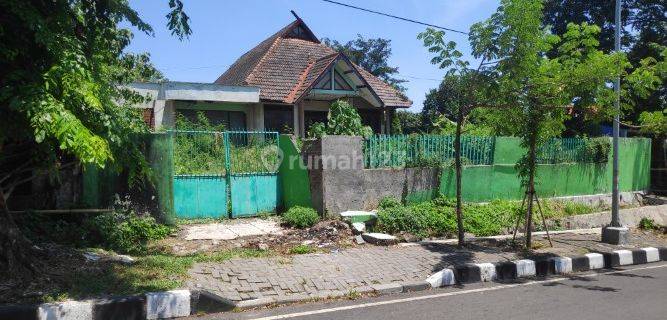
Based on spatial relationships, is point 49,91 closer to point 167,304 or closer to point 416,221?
point 167,304

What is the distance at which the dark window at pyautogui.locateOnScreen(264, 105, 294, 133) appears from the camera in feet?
56.2

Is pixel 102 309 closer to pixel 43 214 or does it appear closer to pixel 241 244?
pixel 241 244

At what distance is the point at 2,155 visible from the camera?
244 inches

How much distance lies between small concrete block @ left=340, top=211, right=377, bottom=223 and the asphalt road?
2.81 metres

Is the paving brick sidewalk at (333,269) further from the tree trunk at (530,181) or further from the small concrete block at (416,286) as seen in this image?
the tree trunk at (530,181)

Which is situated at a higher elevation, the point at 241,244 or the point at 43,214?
the point at 43,214

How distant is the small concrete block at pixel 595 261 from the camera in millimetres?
8141

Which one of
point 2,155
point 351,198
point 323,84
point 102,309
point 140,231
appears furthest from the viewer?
point 323,84

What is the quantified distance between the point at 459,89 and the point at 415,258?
3000mm

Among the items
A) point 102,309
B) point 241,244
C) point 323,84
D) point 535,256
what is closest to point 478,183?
point 535,256

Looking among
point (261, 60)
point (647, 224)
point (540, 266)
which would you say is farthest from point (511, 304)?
point (261, 60)

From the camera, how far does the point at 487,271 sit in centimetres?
709

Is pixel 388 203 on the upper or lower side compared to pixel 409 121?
lower

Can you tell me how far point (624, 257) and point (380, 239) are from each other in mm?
4434
